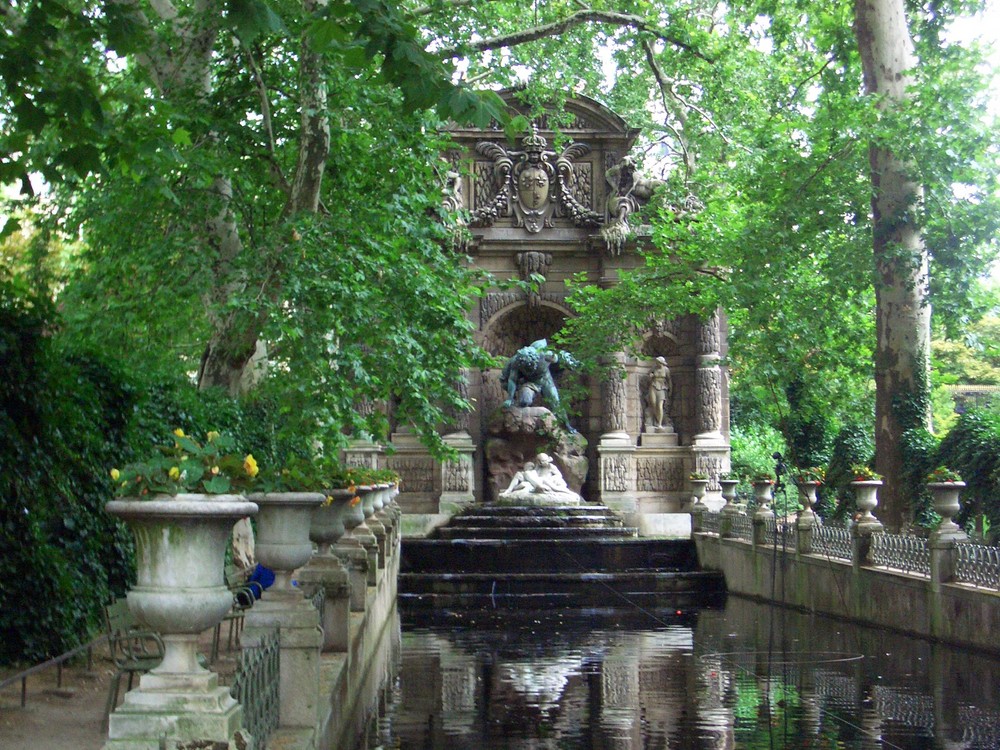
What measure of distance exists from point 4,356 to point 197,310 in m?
10.3

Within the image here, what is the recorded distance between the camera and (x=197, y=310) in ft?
63.6

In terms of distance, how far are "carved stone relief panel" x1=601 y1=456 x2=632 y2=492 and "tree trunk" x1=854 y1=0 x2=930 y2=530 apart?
9.12 m

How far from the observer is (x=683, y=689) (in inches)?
467

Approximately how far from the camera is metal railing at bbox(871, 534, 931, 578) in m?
15.6

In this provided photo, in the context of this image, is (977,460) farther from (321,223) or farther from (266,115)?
(266,115)

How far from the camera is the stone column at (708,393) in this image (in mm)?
30047

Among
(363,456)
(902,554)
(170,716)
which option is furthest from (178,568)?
(363,456)

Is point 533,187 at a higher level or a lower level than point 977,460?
higher

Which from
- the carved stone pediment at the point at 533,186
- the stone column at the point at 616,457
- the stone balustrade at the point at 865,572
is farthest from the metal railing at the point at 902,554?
the carved stone pediment at the point at 533,186

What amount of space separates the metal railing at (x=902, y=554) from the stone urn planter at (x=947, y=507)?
0.51m

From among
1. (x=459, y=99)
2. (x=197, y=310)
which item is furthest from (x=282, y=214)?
(x=459, y=99)

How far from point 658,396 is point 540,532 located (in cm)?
728

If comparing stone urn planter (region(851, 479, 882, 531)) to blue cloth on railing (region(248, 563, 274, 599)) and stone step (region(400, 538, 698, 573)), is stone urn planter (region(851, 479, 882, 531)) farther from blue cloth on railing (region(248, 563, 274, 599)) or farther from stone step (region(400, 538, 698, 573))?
blue cloth on railing (region(248, 563, 274, 599))

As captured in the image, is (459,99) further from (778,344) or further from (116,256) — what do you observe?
(778,344)
